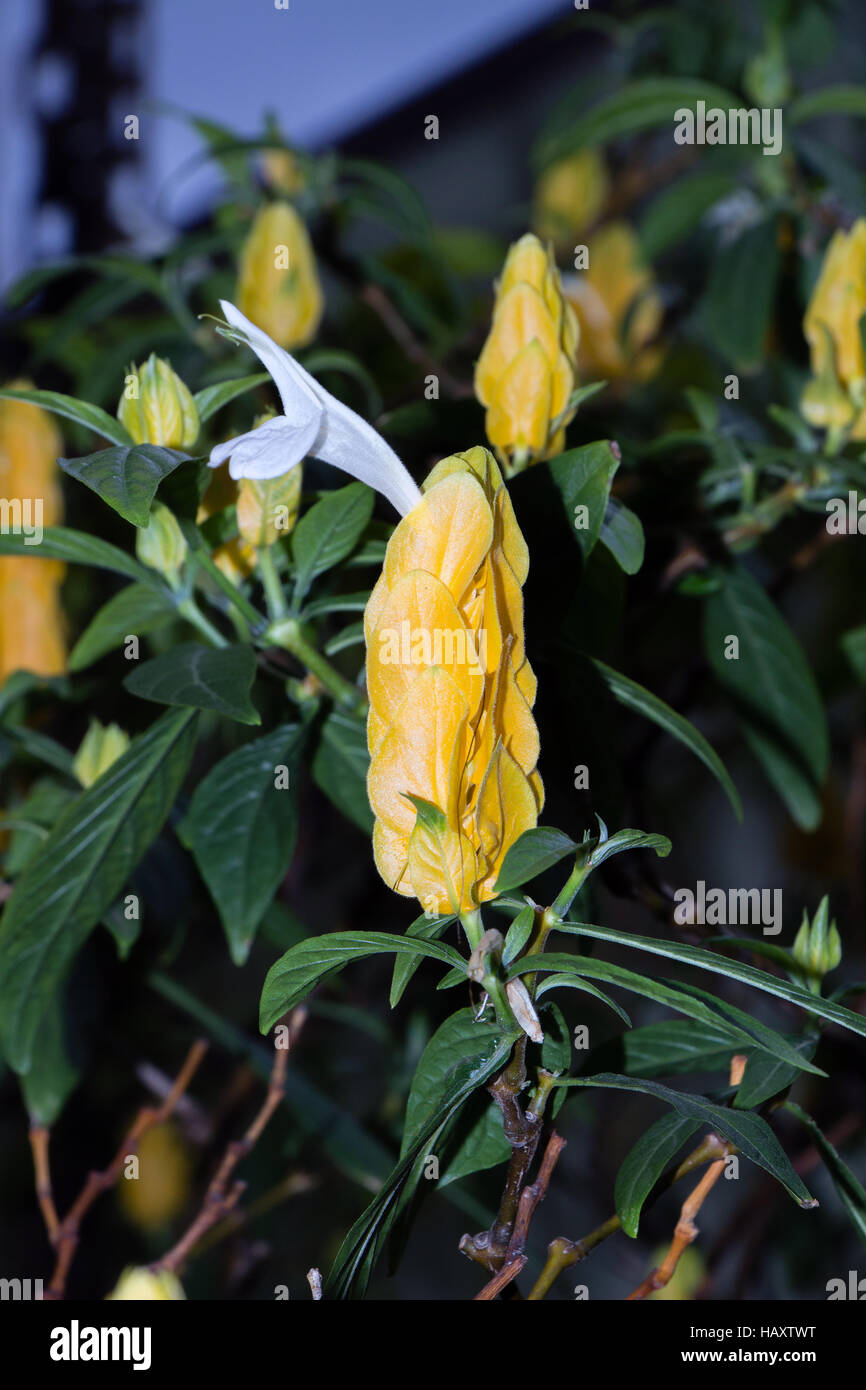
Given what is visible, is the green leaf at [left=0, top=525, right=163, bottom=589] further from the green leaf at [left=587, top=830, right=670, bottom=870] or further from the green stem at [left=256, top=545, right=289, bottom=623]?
the green leaf at [left=587, top=830, right=670, bottom=870]

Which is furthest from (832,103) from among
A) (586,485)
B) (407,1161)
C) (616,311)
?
(407,1161)

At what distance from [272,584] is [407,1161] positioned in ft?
0.65

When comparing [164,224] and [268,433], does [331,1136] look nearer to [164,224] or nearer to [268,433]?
[268,433]

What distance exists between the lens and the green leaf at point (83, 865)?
1.41ft

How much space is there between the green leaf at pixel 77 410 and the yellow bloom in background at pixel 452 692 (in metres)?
0.14

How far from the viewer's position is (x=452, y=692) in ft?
1.02

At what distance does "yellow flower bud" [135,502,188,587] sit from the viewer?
0.40m

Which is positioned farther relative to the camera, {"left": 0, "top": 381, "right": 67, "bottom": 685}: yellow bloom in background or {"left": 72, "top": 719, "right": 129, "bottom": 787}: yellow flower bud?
{"left": 0, "top": 381, "right": 67, "bottom": 685}: yellow bloom in background

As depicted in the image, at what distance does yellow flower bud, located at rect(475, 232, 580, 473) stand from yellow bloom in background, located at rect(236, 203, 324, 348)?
0.26 m

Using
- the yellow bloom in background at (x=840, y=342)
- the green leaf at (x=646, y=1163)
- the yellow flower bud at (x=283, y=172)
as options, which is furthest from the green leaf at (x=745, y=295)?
the green leaf at (x=646, y=1163)

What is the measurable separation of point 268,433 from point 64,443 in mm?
729

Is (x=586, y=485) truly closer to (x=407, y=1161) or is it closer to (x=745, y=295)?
(x=407, y=1161)

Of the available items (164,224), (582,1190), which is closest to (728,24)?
(164,224)

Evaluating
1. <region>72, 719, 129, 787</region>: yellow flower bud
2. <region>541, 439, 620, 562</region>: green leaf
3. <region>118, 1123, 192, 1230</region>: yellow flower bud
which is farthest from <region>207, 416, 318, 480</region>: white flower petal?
<region>118, 1123, 192, 1230</region>: yellow flower bud
